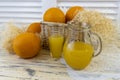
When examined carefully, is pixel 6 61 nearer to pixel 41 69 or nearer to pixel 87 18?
pixel 41 69

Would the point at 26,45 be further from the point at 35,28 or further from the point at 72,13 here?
the point at 72,13

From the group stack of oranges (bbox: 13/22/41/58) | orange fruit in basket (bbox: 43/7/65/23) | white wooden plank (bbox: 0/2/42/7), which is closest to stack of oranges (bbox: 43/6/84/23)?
orange fruit in basket (bbox: 43/7/65/23)

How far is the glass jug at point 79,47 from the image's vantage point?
0.81m

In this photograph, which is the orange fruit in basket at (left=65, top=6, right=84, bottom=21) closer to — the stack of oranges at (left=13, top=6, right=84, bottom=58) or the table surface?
the stack of oranges at (left=13, top=6, right=84, bottom=58)

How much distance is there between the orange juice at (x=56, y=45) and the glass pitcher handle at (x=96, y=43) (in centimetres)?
14

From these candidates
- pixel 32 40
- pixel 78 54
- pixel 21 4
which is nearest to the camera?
pixel 78 54

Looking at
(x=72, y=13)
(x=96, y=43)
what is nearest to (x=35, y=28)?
(x=72, y=13)

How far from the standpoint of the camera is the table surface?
797 millimetres

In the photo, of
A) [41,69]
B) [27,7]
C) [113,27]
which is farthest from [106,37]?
→ [27,7]

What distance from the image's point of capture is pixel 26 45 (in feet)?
2.94

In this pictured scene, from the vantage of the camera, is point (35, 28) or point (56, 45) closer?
point (56, 45)

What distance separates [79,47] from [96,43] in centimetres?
14

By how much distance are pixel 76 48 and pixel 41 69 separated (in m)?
0.16

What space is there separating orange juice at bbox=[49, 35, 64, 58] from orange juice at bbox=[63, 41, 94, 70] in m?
0.09
